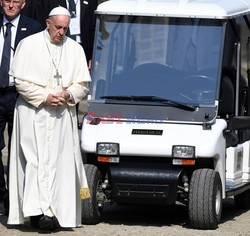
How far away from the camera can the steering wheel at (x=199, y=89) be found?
12438 millimetres

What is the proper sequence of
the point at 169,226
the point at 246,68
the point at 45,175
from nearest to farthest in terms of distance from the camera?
the point at 45,175 → the point at 169,226 → the point at 246,68

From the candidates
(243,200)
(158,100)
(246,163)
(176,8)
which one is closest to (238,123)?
(246,163)

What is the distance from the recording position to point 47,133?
1159 cm

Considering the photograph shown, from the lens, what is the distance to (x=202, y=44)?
1262 cm

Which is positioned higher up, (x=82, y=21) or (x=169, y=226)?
(x=82, y=21)

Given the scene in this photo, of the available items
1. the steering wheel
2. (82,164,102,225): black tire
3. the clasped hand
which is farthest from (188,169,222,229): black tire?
the clasped hand

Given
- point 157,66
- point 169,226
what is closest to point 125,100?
point 157,66

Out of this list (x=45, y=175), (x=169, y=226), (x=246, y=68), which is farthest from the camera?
(x=246, y=68)

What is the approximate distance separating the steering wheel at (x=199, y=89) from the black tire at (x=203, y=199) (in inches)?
31.8

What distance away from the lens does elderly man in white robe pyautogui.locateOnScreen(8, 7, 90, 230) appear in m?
11.5

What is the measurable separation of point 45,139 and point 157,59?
172cm

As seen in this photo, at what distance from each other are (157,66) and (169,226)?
160 centimetres

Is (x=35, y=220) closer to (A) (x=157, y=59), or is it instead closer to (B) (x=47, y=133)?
(B) (x=47, y=133)

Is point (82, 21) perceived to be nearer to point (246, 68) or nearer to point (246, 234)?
point (246, 68)
